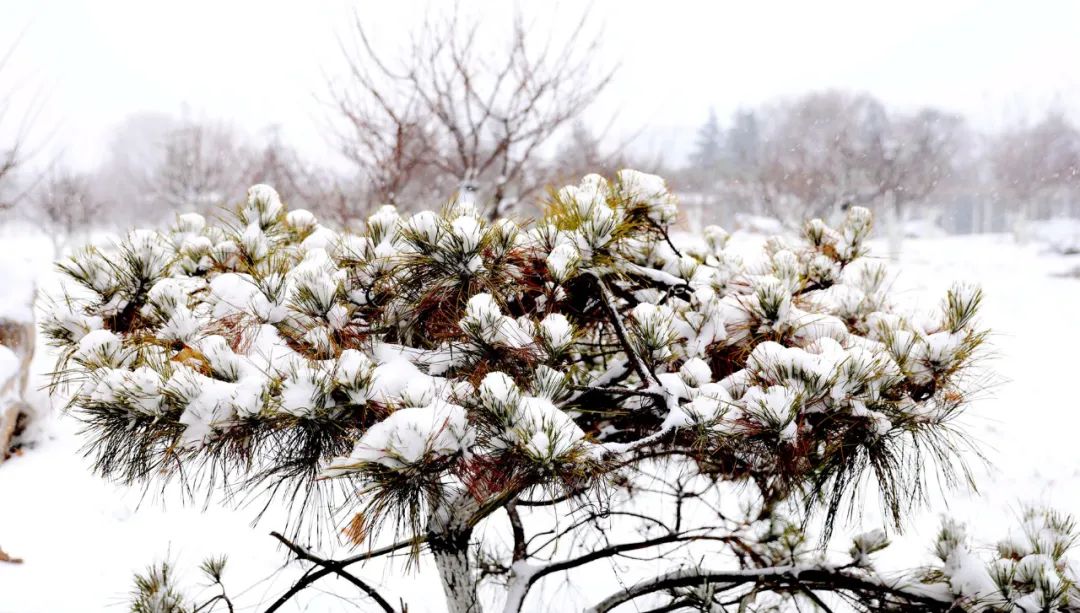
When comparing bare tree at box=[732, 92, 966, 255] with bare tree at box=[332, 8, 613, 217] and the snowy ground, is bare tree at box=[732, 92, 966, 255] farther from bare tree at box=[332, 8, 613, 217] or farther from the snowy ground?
bare tree at box=[332, 8, 613, 217]

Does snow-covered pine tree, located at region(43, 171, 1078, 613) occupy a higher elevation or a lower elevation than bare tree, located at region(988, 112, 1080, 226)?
lower

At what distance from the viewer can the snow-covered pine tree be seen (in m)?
1.15

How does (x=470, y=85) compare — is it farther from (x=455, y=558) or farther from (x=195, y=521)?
(x=455, y=558)

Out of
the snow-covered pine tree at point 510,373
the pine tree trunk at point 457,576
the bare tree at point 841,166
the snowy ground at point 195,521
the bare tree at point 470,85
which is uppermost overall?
the bare tree at point 841,166

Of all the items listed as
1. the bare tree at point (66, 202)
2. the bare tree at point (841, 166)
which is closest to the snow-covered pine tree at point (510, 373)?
the bare tree at point (841, 166)

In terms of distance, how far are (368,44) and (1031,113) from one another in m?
40.3

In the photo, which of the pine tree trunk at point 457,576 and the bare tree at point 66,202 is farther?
the bare tree at point 66,202

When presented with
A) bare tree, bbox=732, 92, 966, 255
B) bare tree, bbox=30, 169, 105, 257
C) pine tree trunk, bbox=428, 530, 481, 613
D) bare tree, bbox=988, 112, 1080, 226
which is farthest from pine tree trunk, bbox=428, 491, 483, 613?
bare tree, bbox=988, 112, 1080, 226

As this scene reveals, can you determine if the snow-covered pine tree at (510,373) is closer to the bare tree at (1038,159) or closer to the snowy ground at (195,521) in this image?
the snowy ground at (195,521)

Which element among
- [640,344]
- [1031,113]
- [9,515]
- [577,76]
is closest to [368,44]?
[577,76]

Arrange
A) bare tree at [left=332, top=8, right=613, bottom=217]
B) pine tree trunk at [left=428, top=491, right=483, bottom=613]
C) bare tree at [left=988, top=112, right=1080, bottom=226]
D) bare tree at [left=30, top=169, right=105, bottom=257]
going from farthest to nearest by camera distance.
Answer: bare tree at [left=988, top=112, right=1080, bottom=226] < bare tree at [left=30, top=169, right=105, bottom=257] < bare tree at [left=332, top=8, right=613, bottom=217] < pine tree trunk at [left=428, top=491, right=483, bottom=613]

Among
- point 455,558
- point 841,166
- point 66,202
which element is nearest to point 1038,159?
point 841,166

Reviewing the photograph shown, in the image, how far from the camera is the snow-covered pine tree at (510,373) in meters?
1.15

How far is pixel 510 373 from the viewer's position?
1.28 m
